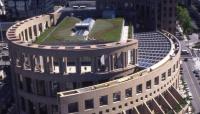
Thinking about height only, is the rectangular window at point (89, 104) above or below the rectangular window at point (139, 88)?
below

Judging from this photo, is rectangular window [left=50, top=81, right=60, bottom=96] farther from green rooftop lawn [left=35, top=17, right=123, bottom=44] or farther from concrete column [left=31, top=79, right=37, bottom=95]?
green rooftop lawn [left=35, top=17, right=123, bottom=44]

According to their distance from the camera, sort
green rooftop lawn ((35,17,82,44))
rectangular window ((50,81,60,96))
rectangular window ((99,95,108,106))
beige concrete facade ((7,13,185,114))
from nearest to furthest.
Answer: rectangular window ((99,95,108,106))
beige concrete facade ((7,13,185,114))
rectangular window ((50,81,60,96))
green rooftop lawn ((35,17,82,44))

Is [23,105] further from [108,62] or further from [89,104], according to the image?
[108,62]

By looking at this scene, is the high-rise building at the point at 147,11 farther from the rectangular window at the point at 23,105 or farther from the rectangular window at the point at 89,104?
the rectangular window at the point at 89,104

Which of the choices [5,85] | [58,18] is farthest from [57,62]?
[58,18]

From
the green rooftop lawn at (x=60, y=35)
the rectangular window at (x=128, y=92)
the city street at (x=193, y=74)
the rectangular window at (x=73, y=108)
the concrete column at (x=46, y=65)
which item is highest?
the green rooftop lawn at (x=60, y=35)

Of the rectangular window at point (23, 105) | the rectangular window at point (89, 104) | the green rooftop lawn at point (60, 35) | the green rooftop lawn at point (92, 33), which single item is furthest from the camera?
the green rooftop lawn at point (60, 35)

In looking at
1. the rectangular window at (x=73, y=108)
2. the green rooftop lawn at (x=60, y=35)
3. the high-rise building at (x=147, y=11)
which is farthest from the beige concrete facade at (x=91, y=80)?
the high-rise building at (x=147, y=11)

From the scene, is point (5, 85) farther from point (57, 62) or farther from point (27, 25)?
point (57, 62)

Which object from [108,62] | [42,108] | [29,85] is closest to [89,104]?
[108,62]

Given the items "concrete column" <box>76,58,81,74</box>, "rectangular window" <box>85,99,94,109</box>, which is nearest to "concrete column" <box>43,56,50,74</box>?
"concrete column" <box>76,58,81,74</box>
